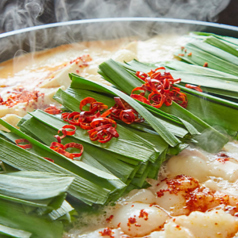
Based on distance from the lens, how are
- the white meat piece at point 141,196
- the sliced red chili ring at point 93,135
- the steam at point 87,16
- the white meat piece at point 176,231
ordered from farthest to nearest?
the steam at point 87,16, the sliced red chili ring at point 93,135, the white meat piece at point 141,196, the white meat piece at point 176,231

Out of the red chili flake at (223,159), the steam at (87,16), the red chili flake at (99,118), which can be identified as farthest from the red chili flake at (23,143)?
the steam at (87,16)

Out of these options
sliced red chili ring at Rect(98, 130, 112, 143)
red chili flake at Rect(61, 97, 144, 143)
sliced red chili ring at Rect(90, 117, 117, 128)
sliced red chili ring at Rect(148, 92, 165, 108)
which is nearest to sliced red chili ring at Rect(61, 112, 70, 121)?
red chili flake at Rect(61, 97, 144, 143)

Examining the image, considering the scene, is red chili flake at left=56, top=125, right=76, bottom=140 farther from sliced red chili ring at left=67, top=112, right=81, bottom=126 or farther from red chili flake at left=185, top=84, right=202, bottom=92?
red chili flake at left=185, top=84, right=202, bottom=92

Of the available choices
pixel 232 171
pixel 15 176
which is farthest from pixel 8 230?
pixel 232 171

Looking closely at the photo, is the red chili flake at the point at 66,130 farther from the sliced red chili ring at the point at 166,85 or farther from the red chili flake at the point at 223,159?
the red chili flake at the point at 223,159

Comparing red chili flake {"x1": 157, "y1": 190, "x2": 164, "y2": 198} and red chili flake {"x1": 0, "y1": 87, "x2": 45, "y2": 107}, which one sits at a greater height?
red chili flake {"x1": 0, "y1": 87, "x2": 45, "y2": 107}

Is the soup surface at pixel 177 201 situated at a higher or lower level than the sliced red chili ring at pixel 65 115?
lower
